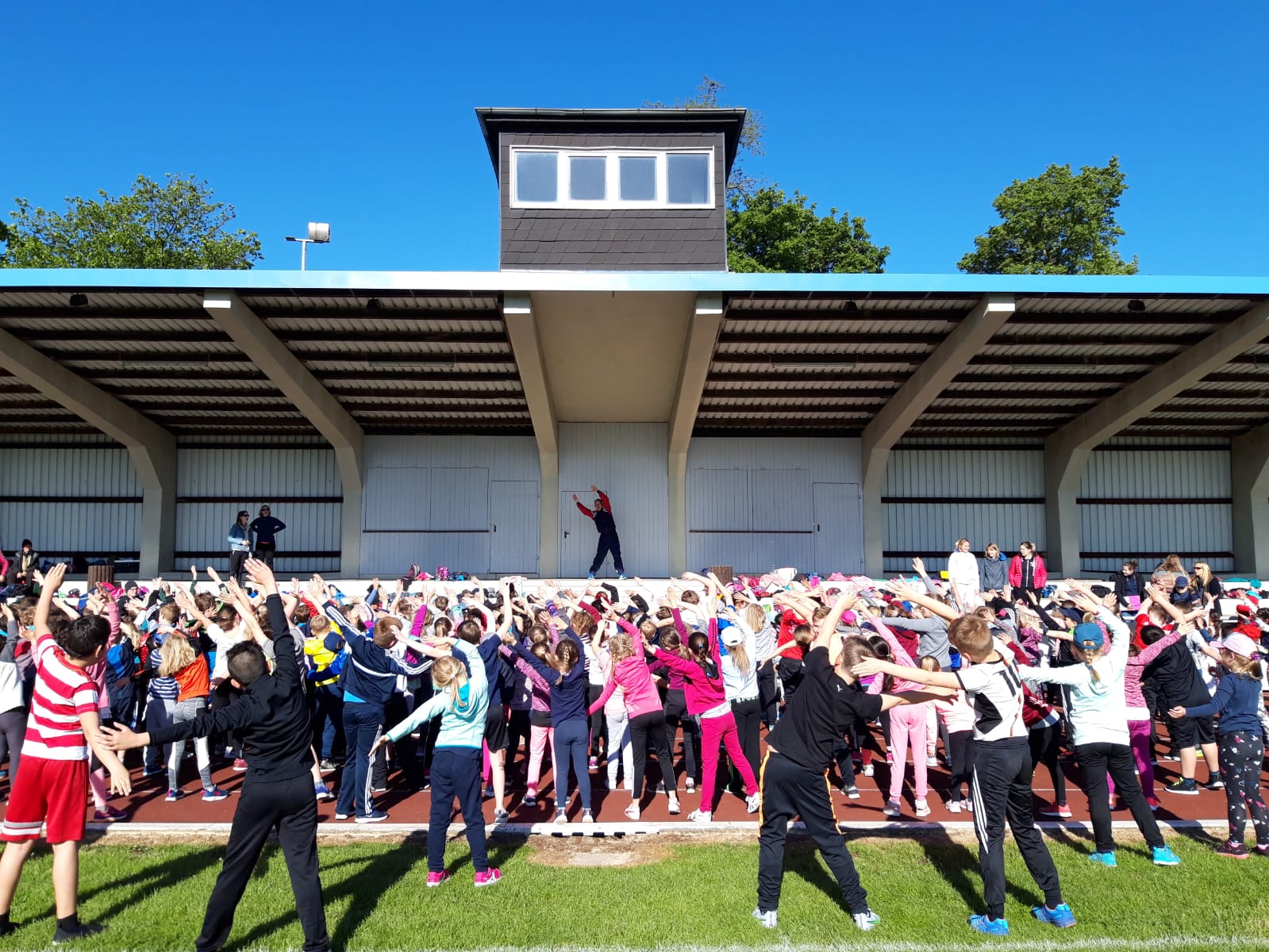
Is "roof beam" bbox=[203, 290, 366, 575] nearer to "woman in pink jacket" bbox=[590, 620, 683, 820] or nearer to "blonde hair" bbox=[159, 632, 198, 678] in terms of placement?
"blonde hair" bbox=[159, 632, 198, 678]

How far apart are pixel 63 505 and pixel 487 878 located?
71.6 ft

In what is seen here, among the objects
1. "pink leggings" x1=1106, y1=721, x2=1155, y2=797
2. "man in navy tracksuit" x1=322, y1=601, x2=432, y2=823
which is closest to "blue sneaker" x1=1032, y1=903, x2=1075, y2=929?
"pink leggings" x1=1106, y1=721, x2=1155, y2=797

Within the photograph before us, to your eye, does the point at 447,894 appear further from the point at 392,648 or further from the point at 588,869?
the point at 392,648

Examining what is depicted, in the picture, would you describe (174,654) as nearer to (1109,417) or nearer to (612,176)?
(612,176)

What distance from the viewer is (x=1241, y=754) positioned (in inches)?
241

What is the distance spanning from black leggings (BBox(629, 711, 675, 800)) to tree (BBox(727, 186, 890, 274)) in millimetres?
29543

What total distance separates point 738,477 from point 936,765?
46.0 ft

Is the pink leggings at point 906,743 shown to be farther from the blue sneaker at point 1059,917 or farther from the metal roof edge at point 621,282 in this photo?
the metal roof edge at point 621,282

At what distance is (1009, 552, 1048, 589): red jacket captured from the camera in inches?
689

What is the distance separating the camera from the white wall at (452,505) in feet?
72.7

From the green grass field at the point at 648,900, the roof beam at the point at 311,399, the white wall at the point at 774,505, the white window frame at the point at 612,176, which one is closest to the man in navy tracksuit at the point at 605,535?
the white wall at the point at 774,505

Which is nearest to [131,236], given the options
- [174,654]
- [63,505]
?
[63,505]

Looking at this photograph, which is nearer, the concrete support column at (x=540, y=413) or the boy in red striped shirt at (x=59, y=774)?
the boy in red striped shirt at (x=59, y=774)

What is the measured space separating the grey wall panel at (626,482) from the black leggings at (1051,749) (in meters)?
14.6
